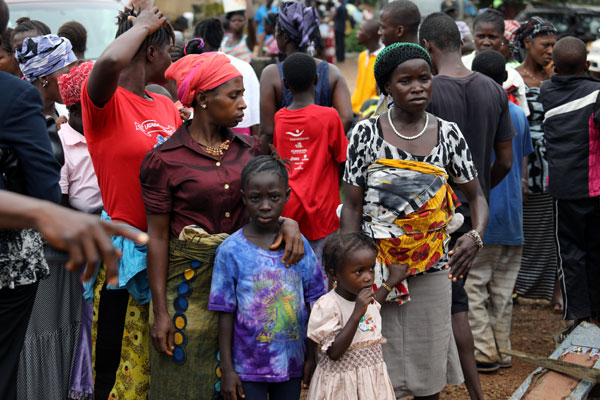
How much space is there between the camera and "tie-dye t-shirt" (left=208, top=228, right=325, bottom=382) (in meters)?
3.33

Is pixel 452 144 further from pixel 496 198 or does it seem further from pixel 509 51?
pixel 509 51

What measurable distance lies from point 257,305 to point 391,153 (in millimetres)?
992

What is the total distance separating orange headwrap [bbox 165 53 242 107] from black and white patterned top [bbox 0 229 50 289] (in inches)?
38.1

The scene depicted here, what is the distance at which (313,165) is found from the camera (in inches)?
197

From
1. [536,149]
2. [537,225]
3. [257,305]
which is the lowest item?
[537,225]

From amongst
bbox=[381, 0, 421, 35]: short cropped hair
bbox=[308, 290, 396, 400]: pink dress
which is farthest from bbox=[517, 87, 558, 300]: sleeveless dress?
bbox=[308, 290, 396, 400]: pink dress

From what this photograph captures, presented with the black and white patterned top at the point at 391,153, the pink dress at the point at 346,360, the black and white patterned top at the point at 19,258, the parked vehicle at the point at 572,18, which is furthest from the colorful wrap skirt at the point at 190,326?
the parked vehicle at the point at 572,18

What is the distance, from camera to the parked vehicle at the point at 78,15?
8416 mm

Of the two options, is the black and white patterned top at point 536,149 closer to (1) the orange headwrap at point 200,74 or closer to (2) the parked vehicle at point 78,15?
(1) the orange headwrap at point 200,74

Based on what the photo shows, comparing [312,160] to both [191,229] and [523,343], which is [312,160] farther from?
[523,343]

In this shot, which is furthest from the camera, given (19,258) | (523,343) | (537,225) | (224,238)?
(537,225)

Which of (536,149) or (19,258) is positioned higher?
(19,258)

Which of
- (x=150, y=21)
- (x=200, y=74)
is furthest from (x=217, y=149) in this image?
(x=150, y=21)

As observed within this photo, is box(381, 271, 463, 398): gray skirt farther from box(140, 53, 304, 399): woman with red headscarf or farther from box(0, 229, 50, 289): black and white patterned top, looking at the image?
box(0, 229, 50, 289): black and white patterned top
